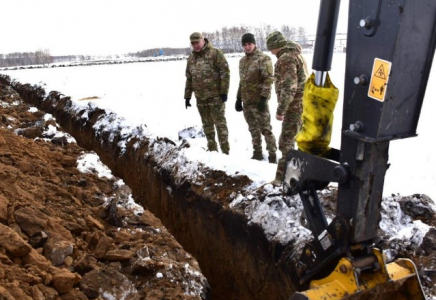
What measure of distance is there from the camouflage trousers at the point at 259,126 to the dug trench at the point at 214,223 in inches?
41.1

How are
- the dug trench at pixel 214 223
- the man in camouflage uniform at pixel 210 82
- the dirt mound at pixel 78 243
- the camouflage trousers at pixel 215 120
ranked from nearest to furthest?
the dirt mound at pixel 78 243 < the dug trench at pixel 214 223 < the man in camouflage uniform at pixel 210 82 < the camouflage trousers at pixel 215 120

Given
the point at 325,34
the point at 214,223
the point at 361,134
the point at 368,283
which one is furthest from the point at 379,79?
the point at 214,223

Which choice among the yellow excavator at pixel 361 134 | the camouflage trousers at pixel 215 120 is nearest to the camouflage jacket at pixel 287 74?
the camouflage trousers at pixel 215 120

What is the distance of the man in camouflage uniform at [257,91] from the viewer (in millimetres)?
5660

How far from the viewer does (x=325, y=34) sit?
222cm

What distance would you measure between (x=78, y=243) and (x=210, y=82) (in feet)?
11.7

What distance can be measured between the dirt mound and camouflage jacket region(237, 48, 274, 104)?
239 cm

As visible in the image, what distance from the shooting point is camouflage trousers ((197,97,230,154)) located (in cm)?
615

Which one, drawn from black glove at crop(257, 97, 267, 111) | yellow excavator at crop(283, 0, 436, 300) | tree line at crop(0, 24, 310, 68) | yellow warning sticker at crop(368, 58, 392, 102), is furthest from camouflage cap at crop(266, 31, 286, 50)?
tree line at crop(0, 24, 310, 68)

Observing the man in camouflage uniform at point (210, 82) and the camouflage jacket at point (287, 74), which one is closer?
the camouflage jacket at point (287, 74)

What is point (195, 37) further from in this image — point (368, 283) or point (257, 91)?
point (368, 283)

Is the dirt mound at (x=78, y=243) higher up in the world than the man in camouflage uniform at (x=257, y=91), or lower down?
lower down

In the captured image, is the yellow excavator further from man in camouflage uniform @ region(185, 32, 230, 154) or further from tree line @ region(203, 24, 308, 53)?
tree line @ region(203, 24, 308, 53)

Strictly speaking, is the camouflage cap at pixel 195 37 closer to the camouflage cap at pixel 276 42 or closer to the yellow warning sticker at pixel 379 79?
the camouflage cap at pixel 276 42
